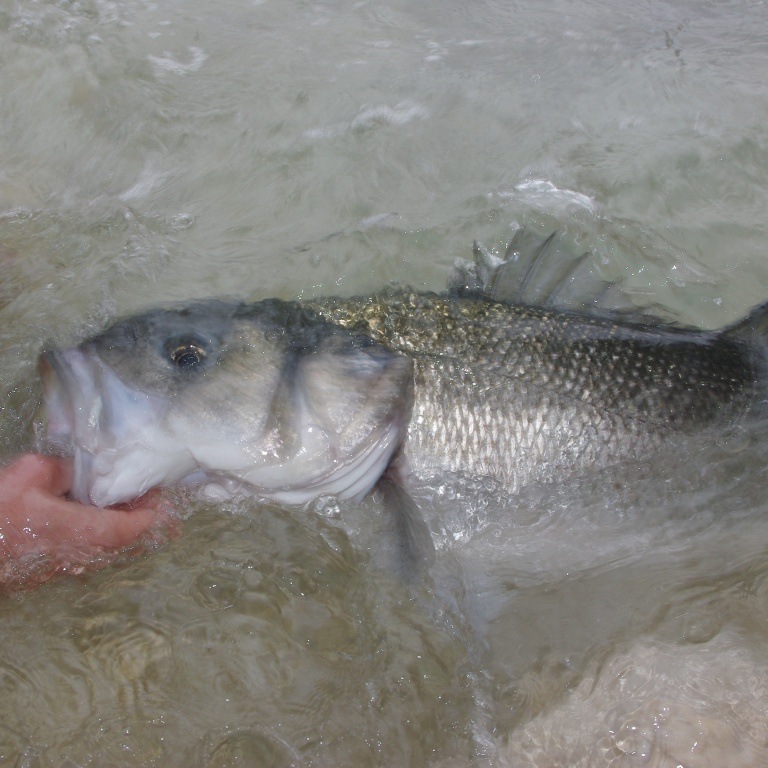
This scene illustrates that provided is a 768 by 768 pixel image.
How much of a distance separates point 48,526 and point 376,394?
42.9 inches

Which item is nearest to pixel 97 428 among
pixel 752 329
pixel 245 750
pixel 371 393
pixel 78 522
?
pixel 78 522

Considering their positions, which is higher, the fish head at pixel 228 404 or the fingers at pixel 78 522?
the fish head at pixel 228 404

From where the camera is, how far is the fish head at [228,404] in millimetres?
2244

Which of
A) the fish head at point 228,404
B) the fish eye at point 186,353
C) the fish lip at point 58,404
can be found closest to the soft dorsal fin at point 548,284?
the fish head at point 228,404

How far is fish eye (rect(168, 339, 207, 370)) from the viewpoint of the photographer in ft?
7.91

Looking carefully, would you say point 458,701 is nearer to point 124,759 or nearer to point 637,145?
point 124,759

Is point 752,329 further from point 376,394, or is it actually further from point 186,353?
point 186,353

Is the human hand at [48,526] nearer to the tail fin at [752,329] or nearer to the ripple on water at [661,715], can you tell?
the ripple on water at [661,715]

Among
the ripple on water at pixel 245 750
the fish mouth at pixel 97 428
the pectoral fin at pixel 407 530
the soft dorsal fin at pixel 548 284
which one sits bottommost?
the ripple on water at pixel 245 750

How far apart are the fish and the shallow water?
15 cm

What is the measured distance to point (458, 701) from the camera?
211cm

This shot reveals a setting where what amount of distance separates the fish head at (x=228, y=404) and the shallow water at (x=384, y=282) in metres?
0.21

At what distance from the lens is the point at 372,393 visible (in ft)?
8.23

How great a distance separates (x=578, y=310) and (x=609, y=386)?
1.48ft
